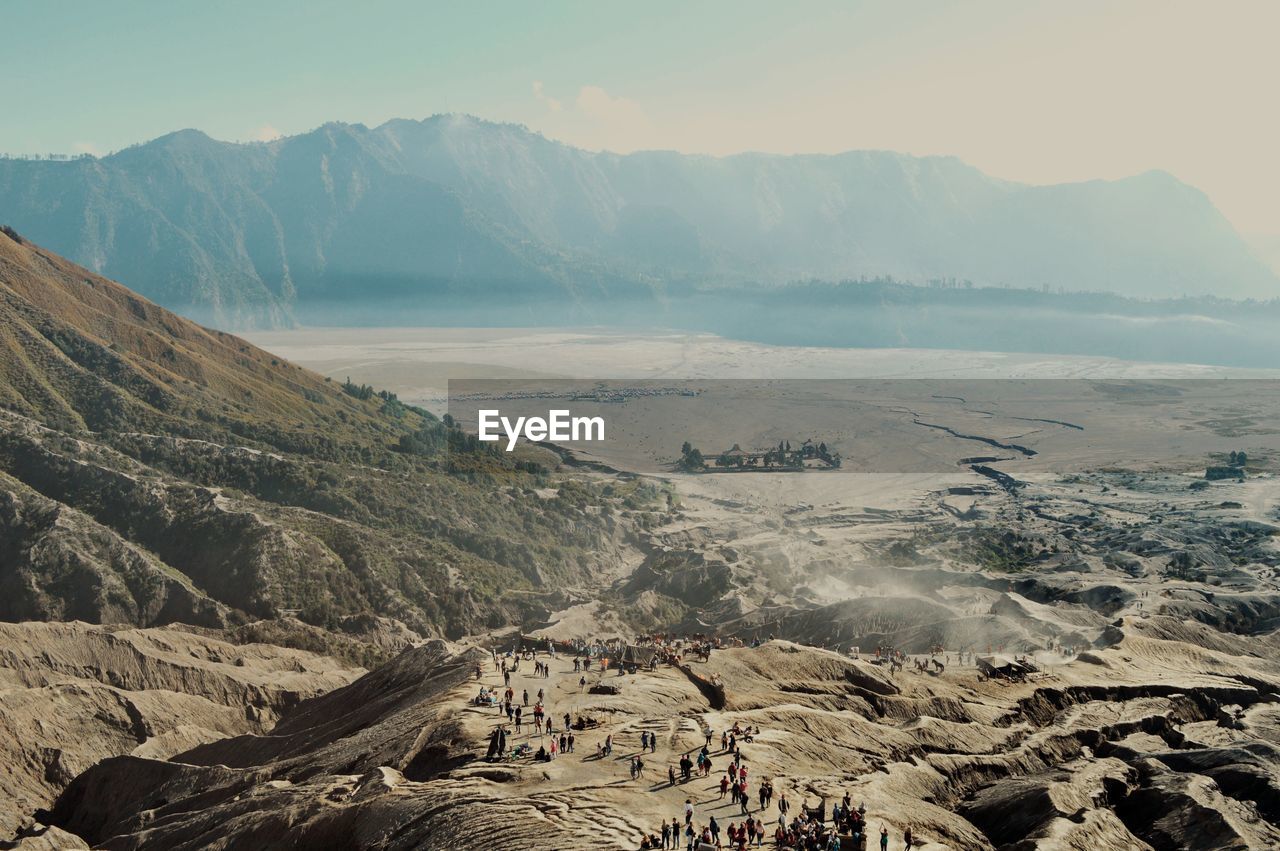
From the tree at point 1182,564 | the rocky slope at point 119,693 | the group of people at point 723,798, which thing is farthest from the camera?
the tree at point 1182,564

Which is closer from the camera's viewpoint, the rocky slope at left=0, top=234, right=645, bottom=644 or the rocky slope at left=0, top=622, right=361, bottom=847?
the rocky slope at left=0, top=622, right=361, bottom=847

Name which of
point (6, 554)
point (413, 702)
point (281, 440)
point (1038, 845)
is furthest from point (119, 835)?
point (281, 440)

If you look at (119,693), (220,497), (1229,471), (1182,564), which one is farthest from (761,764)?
(1229,471)

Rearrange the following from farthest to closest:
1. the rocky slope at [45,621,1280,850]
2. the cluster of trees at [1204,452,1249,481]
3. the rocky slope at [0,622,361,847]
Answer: the cluster of trees at [1204,452,1249,481] → the rocky slope at [0,622,361,847] → the rocky slope at [45,621,1280,850]

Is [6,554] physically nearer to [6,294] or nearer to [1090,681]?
[6,294]

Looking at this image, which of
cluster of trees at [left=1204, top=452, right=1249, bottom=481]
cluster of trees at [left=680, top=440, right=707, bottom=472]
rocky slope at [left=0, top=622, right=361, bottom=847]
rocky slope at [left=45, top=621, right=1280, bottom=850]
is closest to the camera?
rocky slope at [left=45, top=621, right=1280, bottom=850]

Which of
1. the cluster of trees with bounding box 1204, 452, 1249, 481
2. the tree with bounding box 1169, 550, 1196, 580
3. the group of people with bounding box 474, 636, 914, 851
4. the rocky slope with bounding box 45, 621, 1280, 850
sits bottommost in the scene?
the tree with bounding box 1169, 550, 1196, 580

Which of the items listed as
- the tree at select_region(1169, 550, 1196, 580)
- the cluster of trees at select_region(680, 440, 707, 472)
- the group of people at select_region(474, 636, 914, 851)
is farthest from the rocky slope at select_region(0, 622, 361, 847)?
the cluster of trees at select_region(680, 440, 707, 472)

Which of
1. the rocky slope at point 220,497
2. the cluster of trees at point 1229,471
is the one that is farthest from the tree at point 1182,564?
the cluster of trees at point 1229,471

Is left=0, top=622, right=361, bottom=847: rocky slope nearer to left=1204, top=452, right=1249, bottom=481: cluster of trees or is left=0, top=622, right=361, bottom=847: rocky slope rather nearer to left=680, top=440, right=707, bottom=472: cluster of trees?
left=680, top=440, right=707, bottom=472: cluster of trees

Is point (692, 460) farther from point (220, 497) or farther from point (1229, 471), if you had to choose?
point (220, 497)

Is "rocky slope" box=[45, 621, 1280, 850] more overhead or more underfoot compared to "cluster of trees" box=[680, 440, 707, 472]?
more overhead

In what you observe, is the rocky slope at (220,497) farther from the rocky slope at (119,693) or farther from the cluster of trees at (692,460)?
the cluster of trees at (692,460)
